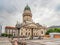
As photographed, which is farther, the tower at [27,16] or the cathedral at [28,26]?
the tower at [27,16]

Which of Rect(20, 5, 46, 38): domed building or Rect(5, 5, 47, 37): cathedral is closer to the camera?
Rect(5, 5, 47, 37): cathedral

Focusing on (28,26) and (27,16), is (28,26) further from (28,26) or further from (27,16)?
(27,16)

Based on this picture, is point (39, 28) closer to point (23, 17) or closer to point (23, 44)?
point (23, 17)

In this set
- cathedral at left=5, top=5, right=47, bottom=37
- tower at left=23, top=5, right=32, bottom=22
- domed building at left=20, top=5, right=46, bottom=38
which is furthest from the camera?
tower at left=23, top=5, right=32, bottom=22

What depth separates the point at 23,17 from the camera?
372 feet

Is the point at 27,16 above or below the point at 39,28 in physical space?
above

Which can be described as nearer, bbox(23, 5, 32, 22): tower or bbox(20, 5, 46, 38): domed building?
bbox(20, 5, 46, 38): domed building

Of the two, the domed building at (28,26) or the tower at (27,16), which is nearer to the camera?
the domed building at (28,26)

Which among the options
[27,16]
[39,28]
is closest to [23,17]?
[27,16]

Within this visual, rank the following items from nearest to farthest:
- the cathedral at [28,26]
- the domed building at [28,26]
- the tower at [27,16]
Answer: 1. the cathedral at [28,26]
2. the domed building at [28,26]
3. the tower at [27,16]

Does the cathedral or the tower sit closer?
the cathedral

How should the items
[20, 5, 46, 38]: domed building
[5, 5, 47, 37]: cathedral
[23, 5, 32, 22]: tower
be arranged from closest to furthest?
[5, 5, 47, 37]: cathedral, [20, 5, 46, 38]: domed building, [23, 5, 32, 22]: tower

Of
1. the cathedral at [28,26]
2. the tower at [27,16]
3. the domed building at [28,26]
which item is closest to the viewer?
the cathedral at [28,26]

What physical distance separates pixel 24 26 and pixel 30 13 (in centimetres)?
1081
